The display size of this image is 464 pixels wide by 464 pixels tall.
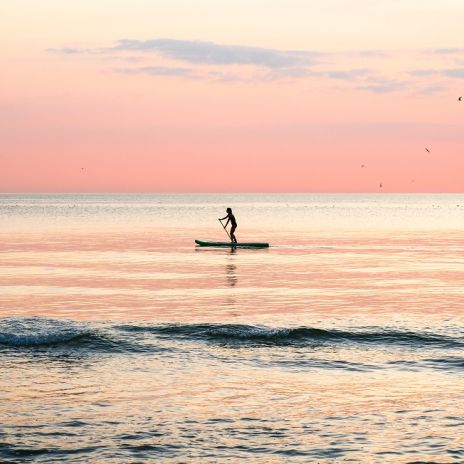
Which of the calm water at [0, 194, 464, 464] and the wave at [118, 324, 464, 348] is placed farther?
the wave at [118, 324, 464, 348]

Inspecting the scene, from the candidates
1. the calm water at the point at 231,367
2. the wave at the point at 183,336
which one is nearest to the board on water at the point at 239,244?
the calm water at the point at 231,367

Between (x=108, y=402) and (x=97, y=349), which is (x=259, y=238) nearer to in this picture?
(x=97, y=349)

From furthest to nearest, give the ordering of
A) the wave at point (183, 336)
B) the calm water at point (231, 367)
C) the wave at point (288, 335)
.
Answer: the wave at point (288, 335), the wave at point (183, 336), the calm water at point (231, 367)

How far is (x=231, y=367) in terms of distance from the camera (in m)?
16.8

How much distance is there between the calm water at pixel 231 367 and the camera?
11.6 meters

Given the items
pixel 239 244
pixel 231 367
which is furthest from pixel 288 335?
pixel 239 244

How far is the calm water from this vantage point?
11555 millimetres

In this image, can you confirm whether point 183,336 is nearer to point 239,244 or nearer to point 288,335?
point 288,335

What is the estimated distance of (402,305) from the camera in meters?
26.4

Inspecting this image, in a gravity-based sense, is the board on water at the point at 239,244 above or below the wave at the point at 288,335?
above

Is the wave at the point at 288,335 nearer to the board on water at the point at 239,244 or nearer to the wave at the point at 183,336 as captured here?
the wave at the point at 183,336

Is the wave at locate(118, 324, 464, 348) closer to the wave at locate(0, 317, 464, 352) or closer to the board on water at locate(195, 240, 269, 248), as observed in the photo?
the wave at locate(0, 317, 464, 352)

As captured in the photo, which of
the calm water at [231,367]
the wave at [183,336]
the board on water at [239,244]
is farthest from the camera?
the board on water at [239,244]

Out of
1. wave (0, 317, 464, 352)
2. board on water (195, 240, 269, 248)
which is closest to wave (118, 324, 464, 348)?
wave (0, 317, 464, 352)
